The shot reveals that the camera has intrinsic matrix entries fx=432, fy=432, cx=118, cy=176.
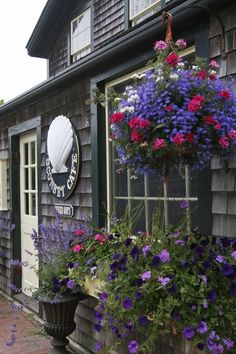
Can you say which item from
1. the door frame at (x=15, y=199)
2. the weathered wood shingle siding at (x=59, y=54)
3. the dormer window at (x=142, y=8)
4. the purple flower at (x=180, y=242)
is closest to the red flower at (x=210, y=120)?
the purple flower at (x=180, y=242)

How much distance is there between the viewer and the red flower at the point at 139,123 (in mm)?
2135

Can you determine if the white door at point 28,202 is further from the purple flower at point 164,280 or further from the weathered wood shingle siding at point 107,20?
the purple flower at point 164,280

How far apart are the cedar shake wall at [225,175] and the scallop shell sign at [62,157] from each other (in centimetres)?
174

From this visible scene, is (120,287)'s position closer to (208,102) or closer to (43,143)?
(208,102)

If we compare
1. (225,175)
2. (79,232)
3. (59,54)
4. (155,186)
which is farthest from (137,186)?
(59,54)

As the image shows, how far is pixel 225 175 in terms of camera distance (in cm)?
247

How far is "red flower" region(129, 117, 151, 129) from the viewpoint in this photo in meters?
2.13

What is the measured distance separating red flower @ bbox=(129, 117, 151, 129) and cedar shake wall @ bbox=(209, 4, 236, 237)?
0.58m

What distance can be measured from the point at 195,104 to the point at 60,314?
6.89 feet

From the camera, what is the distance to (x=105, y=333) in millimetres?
3436

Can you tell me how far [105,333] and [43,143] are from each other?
2209 millimetres

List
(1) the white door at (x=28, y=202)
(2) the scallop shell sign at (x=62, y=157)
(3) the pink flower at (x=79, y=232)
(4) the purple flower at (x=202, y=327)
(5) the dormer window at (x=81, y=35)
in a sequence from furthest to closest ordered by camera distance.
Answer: (5) the dormer window at (x=81, y=35) → (1) the white door at (x=28, y=202) → (2) the scallop shell sign at (x=62, y=157) → (3) the pink flower at (x=79, y=232) → (4) the purple flower at (x=202, y=327)

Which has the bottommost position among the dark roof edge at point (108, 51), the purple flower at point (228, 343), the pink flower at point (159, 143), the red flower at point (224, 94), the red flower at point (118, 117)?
the purple flower at point (228, 343)

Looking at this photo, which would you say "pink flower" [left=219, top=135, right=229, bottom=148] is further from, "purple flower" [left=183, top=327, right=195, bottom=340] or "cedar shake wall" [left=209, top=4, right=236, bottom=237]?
"purple flower" [left=183, top=327, right=195, bottom=340]
